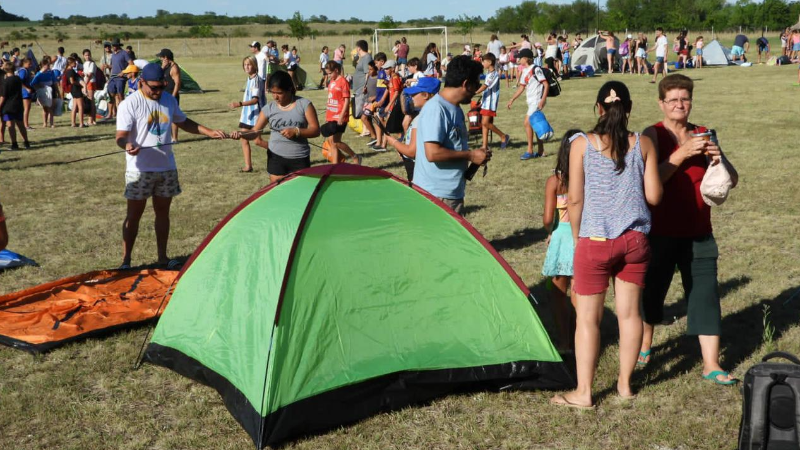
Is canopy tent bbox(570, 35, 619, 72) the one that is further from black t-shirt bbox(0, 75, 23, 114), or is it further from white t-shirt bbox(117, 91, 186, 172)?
white t-shirt bbox(117, 91, 186, 172)

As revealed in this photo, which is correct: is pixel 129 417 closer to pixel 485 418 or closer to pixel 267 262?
pixel 267 262

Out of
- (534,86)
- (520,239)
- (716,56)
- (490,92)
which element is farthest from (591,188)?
(716,56)

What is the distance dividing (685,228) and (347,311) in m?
2.04

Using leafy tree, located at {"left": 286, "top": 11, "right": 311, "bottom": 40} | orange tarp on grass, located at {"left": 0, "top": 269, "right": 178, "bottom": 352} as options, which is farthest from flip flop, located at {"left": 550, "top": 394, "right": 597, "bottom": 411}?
leafy tree, located at {"left": 286, "top": 11, "right": 311, "bottom": 40}

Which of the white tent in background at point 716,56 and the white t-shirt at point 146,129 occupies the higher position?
the white tent in background at point 716,56

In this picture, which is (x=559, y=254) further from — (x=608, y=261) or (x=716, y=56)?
(x=716, y=56)

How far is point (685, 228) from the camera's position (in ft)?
14.9

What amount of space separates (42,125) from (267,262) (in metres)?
17.0

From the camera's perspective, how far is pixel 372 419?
4367 mm

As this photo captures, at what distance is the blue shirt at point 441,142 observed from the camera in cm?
531

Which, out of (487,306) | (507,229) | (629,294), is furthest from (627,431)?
(507,229)

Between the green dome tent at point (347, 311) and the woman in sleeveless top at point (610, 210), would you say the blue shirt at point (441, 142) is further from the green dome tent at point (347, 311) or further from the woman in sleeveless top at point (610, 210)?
the woman in sleeveless top at point (610, 210)

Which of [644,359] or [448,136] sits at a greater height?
[448,136]

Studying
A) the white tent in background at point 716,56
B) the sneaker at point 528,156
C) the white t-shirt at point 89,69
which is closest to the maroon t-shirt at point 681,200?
the sneaker at point 528,156
